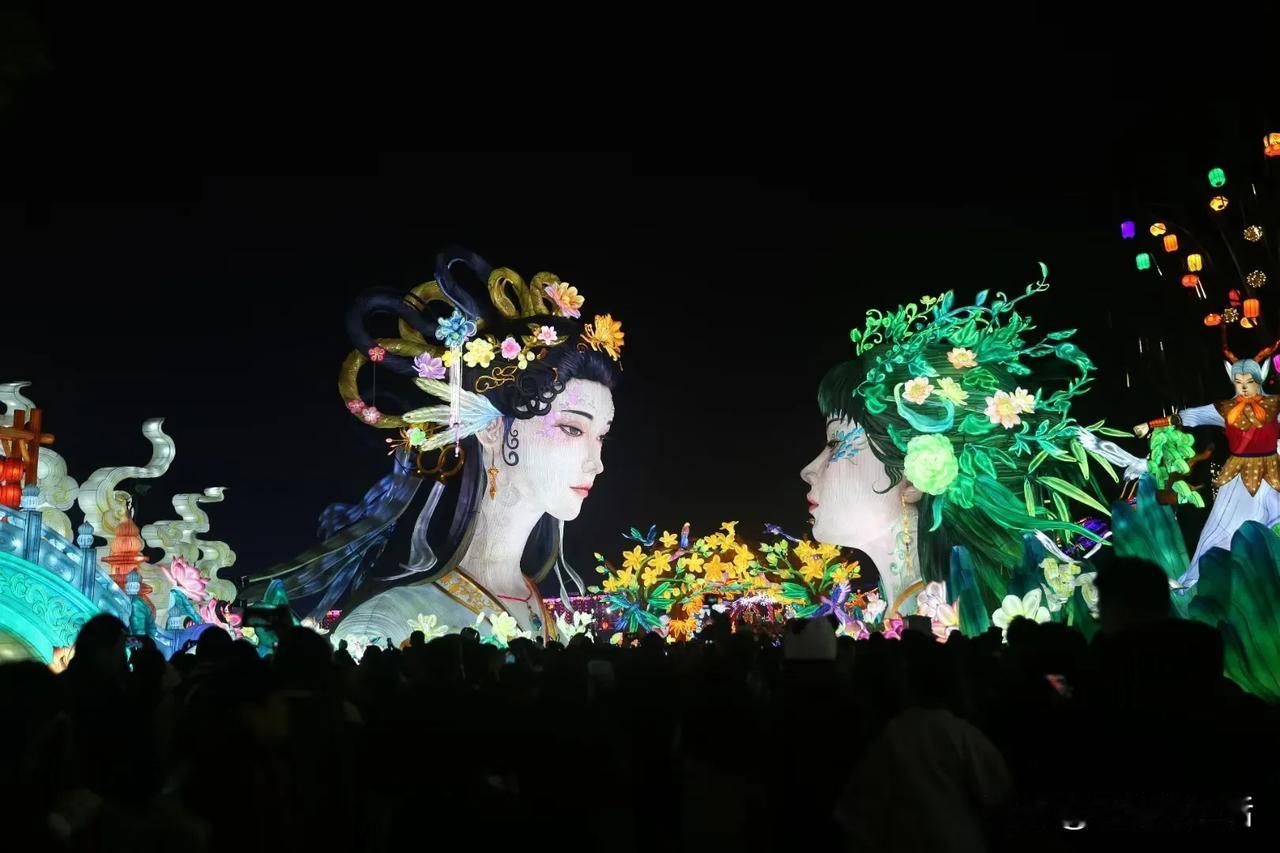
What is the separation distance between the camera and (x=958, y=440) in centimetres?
1766

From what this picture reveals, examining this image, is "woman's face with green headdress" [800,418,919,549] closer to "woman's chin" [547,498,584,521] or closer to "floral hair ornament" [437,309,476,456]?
"woman's chin" [547,498,584,521]

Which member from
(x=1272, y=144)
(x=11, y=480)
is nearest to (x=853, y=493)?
(x=1272, y=144)

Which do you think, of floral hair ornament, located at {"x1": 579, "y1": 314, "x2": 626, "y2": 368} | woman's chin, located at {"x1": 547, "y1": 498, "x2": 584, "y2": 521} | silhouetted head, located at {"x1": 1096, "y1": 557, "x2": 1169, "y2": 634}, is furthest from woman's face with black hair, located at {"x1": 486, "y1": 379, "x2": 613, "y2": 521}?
silhouetted head, located at {"x1": 1096, "y1": 557, "x2": 1169, "y2": 634}

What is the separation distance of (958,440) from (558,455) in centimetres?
570

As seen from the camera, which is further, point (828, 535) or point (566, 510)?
point (828, 535)

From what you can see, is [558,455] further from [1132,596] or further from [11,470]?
[1132,596]

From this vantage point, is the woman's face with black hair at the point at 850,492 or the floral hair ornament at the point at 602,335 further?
the woman's face with black hair at the point at 850,492

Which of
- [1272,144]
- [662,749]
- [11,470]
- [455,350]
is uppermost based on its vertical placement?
[1272,144]

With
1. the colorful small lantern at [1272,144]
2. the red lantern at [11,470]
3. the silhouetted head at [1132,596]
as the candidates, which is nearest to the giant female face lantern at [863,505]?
the colorful small lantern at [1272,144]

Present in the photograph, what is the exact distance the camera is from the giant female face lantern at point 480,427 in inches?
691

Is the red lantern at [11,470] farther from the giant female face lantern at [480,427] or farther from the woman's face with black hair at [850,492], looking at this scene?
the woman's face with black hair at [850,492]

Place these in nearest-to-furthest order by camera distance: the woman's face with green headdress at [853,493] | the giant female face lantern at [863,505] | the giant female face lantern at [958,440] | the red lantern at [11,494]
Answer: the red lantern at [11,494] → the giant female face lantern at [958,440] → the giant female face lantern at [863,505] → the woman's face with green headdress at [853,493]

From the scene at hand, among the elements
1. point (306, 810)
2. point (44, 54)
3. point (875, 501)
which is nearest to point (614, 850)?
point (306, 810)

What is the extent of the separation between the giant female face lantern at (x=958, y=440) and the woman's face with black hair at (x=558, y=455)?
3.75 meters
